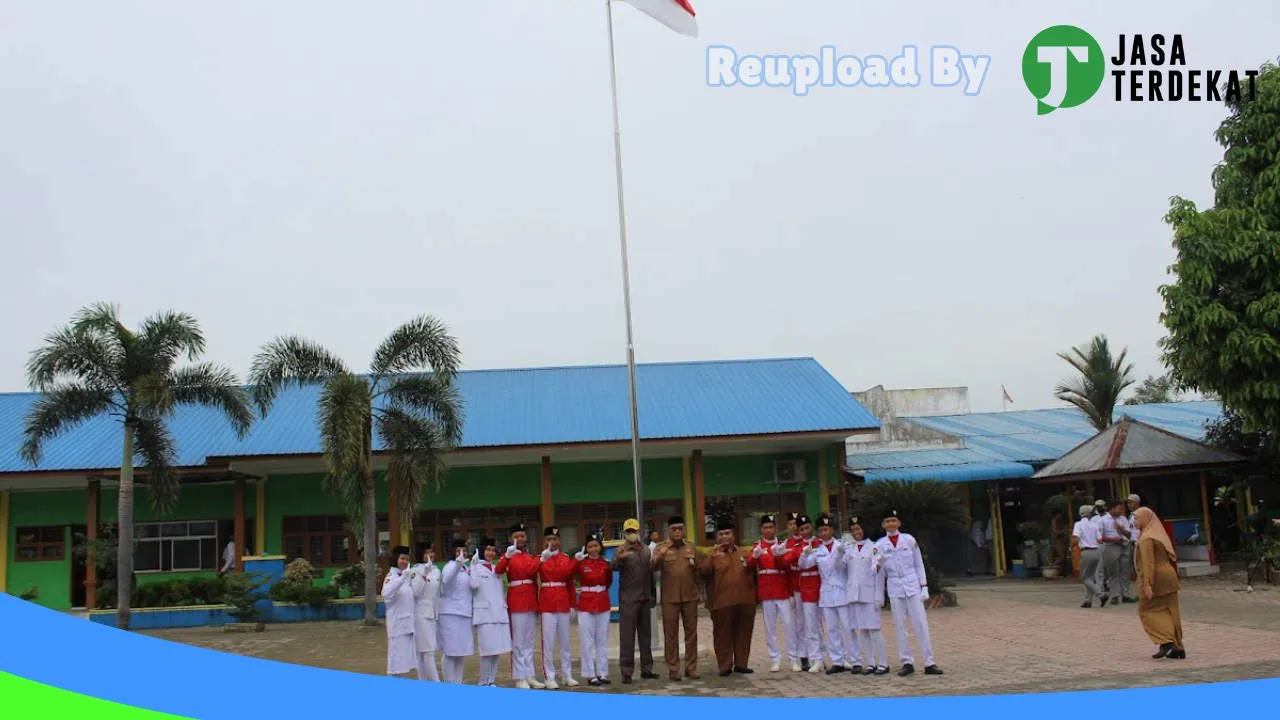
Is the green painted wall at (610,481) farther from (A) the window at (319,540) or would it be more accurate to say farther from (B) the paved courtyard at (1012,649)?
(B) the paved courtyard at (1012,649)

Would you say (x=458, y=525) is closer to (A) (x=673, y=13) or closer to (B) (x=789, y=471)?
(B) (x=789, y=471)

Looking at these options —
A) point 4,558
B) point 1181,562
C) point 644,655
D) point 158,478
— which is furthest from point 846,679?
point 4,558

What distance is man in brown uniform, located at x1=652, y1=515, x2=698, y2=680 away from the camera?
9.85 metres

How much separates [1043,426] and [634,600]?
20230 millimetres

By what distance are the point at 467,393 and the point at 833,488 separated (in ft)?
24.5

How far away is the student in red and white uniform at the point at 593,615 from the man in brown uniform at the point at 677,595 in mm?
528

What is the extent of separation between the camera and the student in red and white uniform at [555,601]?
9.78 meters

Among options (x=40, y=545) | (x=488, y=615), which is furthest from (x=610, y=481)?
(x=488, y=615)

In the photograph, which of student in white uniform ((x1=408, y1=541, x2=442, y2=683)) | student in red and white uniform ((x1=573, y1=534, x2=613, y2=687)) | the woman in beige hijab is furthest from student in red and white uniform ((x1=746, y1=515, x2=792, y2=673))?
the woman in beige hijab

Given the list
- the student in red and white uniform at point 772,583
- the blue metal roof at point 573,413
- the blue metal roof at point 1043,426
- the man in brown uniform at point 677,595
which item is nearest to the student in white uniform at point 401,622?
the man in brown uniform at point 677,595

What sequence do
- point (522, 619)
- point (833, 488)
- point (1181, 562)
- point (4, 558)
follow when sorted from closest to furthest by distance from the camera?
point (522, 619), point (1181, 562), point (4, 558), point (833, 488)

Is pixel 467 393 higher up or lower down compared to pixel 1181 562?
higher up

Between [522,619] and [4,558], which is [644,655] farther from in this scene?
[4,558]

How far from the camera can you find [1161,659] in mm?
9539
